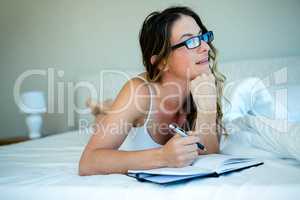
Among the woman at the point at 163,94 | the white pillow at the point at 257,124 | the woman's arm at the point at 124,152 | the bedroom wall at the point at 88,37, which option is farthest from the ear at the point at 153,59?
the bedroom wall at the point at 88,37

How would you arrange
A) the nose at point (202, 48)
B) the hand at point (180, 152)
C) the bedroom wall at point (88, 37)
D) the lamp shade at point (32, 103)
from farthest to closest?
1. the lamp shade at point (32, 103)
2. the bedroom wall at point (88, 37)
3. the nose at point (202, 48)
4. the hand at point (180, 152)

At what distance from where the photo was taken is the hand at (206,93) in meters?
1.09

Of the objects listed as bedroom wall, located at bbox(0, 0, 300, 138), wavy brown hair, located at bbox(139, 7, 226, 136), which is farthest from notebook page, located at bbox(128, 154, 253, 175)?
bedroom wall, located at bbox(0, 0, 300, 138)

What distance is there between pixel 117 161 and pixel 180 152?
0.18 metres

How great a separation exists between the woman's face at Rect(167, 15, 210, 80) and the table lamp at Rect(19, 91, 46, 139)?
147 centimetres

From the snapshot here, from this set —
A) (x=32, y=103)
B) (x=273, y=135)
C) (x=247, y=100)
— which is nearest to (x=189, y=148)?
(x=273, y=135)

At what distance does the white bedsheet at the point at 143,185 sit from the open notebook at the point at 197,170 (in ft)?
0.05

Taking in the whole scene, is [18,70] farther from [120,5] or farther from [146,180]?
[146,180]

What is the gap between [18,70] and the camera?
2.64 meters

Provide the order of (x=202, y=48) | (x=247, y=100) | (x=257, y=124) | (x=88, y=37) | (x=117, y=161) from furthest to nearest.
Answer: (x=88, y=37) < (x=247, y=100) < (x=202, y=48) < (x=257, y=124) < (x=117, y=161)

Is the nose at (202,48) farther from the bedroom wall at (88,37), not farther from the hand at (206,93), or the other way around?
the bedroom wall at (88,37)

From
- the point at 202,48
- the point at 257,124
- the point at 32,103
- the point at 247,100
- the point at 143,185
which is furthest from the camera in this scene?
the point at 32,103

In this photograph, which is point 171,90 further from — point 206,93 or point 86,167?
point 86,167

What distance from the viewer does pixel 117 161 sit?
85 centimetres
